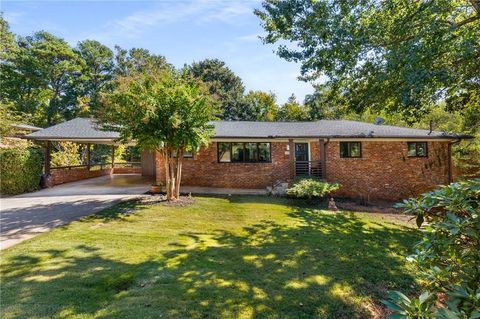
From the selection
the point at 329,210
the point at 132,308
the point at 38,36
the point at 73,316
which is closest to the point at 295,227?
the point at 329,210

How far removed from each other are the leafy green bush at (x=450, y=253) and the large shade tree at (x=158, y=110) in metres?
8.54

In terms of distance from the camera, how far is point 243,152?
1594cm

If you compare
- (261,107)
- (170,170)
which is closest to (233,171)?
(170,170)

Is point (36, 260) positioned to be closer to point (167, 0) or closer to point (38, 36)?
point (167, 0)

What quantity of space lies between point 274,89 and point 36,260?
33.3 metres

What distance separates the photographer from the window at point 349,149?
50.5ft

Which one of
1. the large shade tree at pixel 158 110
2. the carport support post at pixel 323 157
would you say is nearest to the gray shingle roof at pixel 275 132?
the carport support post at pixel 323 157

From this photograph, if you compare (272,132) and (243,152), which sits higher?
(272,132)

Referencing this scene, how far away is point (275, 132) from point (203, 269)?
38.0 feet

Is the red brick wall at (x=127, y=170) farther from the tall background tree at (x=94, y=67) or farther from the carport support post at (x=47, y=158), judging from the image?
the tall background tree at (x=94, y=67)

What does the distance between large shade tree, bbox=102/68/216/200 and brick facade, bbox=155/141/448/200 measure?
5.00 metres

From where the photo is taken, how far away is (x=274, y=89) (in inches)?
1406

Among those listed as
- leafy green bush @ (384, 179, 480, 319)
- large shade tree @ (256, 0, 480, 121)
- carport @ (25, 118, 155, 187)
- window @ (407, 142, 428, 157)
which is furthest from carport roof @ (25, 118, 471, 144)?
leafy green bush @ (384, 179, 480, 319)

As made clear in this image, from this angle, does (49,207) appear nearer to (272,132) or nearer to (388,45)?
(272,132)
